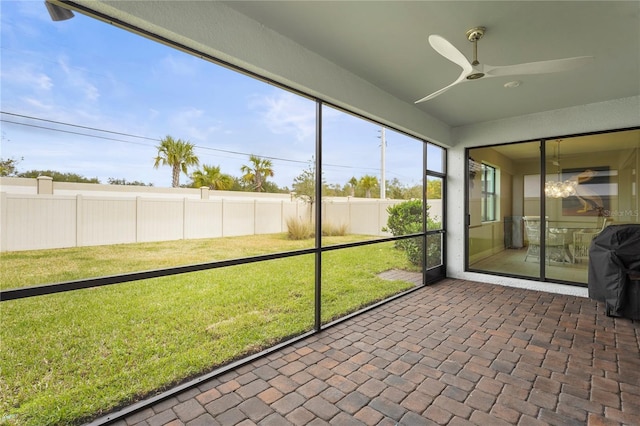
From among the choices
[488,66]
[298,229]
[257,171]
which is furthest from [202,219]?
[488,66]

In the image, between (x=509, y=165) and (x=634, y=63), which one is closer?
(x=634, y=63)

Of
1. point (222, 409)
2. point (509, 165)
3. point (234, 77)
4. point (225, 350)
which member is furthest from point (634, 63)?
point (225, 350)

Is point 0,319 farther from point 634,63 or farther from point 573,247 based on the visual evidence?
point 573,247

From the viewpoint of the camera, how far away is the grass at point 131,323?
7.16 ft

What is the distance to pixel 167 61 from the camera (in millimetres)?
2869

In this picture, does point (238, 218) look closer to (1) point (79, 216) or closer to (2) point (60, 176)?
(1) point (79, 216)

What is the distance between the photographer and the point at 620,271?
341cm

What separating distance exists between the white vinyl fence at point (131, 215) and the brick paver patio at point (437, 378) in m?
1.30

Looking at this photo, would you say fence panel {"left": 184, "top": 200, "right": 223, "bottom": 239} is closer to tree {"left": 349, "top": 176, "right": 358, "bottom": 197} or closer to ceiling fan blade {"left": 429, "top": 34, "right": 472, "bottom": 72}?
ceiling fan blade {"left": 429, "top": 34, "right": 472, "bottom": 72}

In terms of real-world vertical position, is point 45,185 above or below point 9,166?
below

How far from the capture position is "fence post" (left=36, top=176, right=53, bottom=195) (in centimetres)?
206

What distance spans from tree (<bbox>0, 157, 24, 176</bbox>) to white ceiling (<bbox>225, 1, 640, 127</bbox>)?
1.77 m

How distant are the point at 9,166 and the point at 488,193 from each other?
20.1 feet

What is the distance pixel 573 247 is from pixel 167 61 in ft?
19.2
